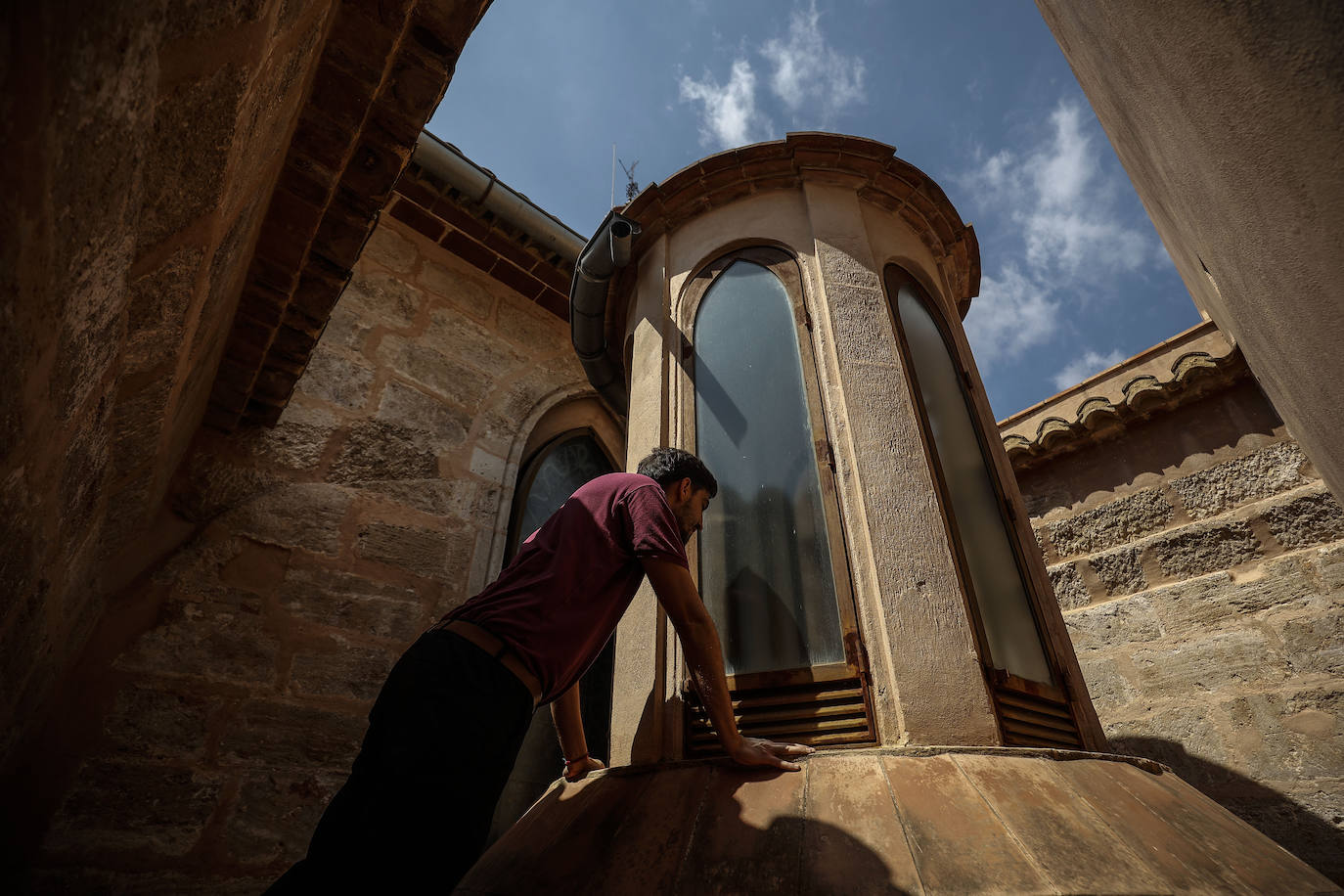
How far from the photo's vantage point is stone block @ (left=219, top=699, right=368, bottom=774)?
304cm

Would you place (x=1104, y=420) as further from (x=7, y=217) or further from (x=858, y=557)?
(x=7, y=217)

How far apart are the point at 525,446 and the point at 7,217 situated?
4.09 meters

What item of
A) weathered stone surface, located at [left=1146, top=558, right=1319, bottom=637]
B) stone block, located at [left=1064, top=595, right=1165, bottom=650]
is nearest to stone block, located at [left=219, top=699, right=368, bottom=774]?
stone block, located at [left=1064, top=595, right=1165, bottom=650]

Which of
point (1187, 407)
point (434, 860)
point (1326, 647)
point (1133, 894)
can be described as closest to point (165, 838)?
point (434, 860)

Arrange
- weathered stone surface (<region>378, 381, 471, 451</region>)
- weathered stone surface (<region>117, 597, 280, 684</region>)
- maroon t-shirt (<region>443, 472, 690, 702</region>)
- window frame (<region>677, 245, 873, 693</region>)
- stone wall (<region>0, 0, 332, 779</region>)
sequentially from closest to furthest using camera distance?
stone wall (<region>0, 0, 332, 779</region>)
maroon t-shirt (<region>443, 472, 690, 702</region>)
window frame (<region>677, 245, 873, 693</region>)
weathered stone surface (<region>117, 597, 280, 684</region>)
weathered stone surface (<region>378, 381, 471, 451</region>)

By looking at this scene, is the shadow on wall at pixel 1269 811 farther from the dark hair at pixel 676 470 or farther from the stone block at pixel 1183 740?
the dark hair at pixel 676 470

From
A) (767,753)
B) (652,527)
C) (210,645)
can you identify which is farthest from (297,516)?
(767,753)

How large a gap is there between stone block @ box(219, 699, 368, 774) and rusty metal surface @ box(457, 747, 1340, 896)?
63.3 inches

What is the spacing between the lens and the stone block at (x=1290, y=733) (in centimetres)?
333

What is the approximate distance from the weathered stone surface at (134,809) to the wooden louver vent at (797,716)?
223 centimetres

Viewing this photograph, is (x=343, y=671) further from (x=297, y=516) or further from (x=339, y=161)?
(x=339, y=161)

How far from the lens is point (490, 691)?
5.73ft

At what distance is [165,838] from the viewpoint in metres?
2.73

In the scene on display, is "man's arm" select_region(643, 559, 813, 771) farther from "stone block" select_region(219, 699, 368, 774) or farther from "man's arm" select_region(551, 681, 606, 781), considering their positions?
"stone block" select_region(219, 699, 368, 774)
